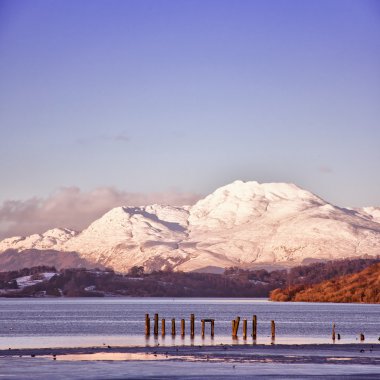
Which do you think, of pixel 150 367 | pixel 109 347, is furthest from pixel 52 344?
pixel 150 367

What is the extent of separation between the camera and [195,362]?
240ft

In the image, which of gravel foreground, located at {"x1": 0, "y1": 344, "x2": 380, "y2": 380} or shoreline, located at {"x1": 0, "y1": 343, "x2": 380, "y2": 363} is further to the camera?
shoreline, located at {"x1": 0, "y1": 343, "x2": 380, "y2": 363}

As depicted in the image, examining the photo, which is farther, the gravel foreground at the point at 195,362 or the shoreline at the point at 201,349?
the shoreline at the point at 201,349

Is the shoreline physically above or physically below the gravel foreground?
above

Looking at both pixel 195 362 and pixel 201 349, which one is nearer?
pixel 195 362

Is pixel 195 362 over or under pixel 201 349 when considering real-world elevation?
under

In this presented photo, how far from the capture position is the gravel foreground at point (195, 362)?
209 feet

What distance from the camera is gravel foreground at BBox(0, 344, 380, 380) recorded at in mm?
63594

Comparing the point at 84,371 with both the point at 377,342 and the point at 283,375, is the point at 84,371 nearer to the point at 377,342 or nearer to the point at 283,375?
the point at 283,375

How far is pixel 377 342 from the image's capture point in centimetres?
10544

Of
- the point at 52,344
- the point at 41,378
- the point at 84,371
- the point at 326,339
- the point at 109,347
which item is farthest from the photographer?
the point at 326,339

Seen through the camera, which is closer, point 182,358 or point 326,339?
point 182,358

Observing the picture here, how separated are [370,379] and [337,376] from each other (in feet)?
7.91

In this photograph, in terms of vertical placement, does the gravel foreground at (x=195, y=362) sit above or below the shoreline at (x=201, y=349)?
below
